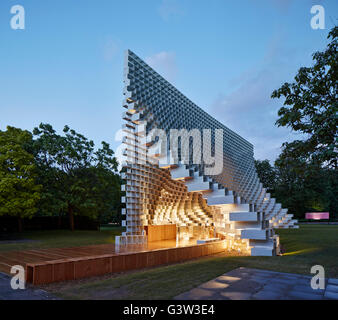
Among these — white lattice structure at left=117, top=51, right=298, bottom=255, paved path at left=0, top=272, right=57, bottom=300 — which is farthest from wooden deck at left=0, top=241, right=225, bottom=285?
white lattice structure at left=117, top=51, right=298, bottom=255

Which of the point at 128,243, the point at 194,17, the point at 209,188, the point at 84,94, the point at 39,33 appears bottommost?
the point at 128,243

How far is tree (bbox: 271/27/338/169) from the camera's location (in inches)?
240

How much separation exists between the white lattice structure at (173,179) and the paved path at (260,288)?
393 centimetres

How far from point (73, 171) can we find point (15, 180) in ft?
20.8

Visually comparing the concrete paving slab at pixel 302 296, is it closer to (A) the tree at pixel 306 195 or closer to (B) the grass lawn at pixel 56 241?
(B) the grass lawn at pixel 56 241

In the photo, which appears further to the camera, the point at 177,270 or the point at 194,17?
the point at 194,17

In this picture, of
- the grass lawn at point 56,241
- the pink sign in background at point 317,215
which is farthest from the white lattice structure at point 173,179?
the pink sign in background at point 317,215

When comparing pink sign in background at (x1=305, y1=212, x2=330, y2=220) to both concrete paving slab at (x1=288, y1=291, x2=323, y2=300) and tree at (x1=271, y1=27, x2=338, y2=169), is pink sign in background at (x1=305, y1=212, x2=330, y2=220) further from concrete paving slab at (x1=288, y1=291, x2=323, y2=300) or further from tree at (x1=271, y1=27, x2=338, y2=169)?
concrete paving slab at (x1=288, y1=291, x2=323, y2=300)

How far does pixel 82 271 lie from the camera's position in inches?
231

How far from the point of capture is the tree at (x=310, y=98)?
6.10 meters

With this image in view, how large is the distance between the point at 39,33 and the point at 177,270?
11.0 meters
